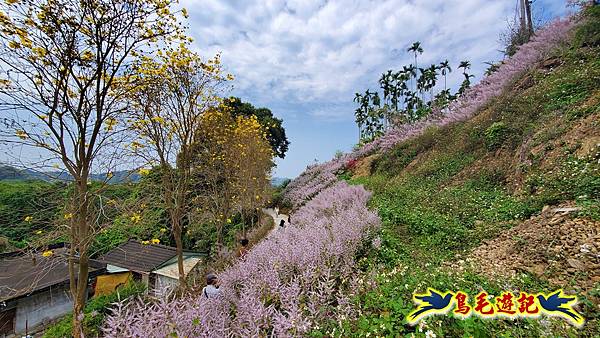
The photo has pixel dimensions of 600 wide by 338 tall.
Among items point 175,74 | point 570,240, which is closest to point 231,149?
point 175,74

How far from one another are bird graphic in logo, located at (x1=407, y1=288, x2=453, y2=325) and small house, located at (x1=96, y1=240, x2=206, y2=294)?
14448 millimetres

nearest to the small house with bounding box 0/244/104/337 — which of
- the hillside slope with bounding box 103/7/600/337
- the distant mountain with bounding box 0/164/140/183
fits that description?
the distant mountain with bounding box 0/164/140/183

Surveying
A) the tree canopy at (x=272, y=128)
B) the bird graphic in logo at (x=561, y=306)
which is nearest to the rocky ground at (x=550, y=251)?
the bird graphic in logo at (x=561, y=306)

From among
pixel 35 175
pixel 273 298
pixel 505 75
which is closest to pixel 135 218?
pixel 35 175

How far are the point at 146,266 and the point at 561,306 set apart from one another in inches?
703

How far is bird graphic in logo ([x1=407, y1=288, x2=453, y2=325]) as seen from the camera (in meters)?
2.31

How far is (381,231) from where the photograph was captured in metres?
5.08

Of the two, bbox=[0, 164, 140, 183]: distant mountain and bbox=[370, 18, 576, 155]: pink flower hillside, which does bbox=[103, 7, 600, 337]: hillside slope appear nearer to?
bbox=[370, 18, 576, 155]: pink flower hillside

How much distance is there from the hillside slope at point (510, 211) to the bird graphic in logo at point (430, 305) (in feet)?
0.25

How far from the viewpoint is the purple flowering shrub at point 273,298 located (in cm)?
196

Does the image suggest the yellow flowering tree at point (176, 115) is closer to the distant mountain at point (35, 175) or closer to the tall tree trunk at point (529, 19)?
the distant mountain at point (35, 175)

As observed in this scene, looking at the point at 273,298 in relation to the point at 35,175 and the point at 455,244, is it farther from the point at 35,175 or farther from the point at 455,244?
the point at 35,175

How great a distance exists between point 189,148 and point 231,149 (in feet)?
13.7

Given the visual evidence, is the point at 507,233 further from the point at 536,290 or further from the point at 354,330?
the point at 354,330
